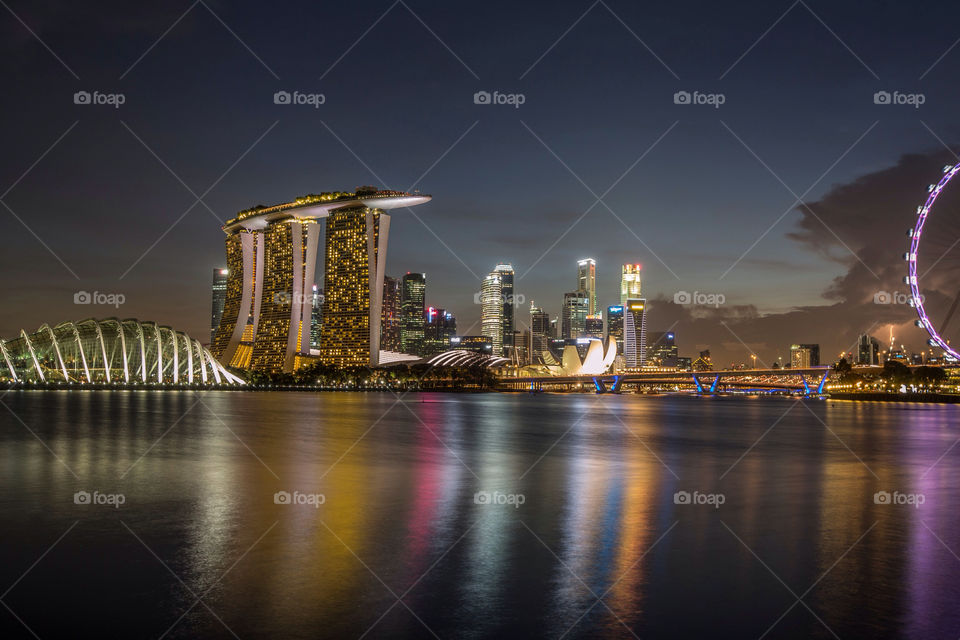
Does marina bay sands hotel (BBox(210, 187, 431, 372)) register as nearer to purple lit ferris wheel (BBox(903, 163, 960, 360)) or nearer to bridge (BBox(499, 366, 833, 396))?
bridge (BBox(499, 366, 833, 396))

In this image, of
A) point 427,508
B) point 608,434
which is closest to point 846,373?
point 608,434

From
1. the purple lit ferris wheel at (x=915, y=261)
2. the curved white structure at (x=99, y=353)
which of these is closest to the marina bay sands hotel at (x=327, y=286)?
the curved white structure at (x=99, y=353)

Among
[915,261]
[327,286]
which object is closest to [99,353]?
[327,286]

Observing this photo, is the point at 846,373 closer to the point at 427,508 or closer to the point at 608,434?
the point at 608,434

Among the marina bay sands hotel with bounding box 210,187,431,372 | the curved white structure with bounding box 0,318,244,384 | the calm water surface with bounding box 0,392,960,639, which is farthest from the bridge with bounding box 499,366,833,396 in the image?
the calm water surface with bounding box 0,392,960,639

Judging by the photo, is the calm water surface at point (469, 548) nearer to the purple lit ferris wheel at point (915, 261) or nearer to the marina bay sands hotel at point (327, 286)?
the purple lit ferris wheel at point (915, 261)
